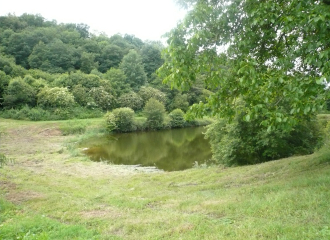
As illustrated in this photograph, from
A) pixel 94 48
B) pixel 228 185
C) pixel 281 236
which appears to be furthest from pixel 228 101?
pixel 94 48

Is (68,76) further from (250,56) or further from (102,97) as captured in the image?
(250,56)

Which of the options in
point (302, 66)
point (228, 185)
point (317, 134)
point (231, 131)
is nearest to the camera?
point (302, 66)

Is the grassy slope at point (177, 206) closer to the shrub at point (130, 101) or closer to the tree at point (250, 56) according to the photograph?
the tree at point (250, 56)

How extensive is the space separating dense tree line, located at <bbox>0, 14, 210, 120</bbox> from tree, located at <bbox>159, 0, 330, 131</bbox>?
42913 mm

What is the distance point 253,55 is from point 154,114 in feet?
130

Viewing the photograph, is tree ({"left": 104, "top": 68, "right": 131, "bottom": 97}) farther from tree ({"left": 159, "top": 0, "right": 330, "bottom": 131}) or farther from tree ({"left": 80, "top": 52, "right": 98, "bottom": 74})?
tree ({"left": 159, "top": 0, "right": 330, "bottom": 131})

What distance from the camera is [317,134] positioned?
51.0 ft

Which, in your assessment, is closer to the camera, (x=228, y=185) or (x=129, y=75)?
(x=228, y=185)

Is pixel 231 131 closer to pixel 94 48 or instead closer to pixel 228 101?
pixel 228 101

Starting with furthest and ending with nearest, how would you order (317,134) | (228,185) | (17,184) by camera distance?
(317,134), (17,184), (228,185)

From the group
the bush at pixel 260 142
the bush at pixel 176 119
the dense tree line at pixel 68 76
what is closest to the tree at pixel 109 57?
the dense tree line at pixel 68 76

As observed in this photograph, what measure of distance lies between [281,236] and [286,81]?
341 centimetres

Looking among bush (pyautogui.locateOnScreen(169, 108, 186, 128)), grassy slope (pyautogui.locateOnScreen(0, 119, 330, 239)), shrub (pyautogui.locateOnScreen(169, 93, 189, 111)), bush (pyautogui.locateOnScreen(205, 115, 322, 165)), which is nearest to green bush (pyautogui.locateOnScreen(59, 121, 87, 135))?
bush (pyautogui.locateOnScreen(169, 108, 186, 128))

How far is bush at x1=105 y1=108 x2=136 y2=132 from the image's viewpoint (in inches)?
1662
